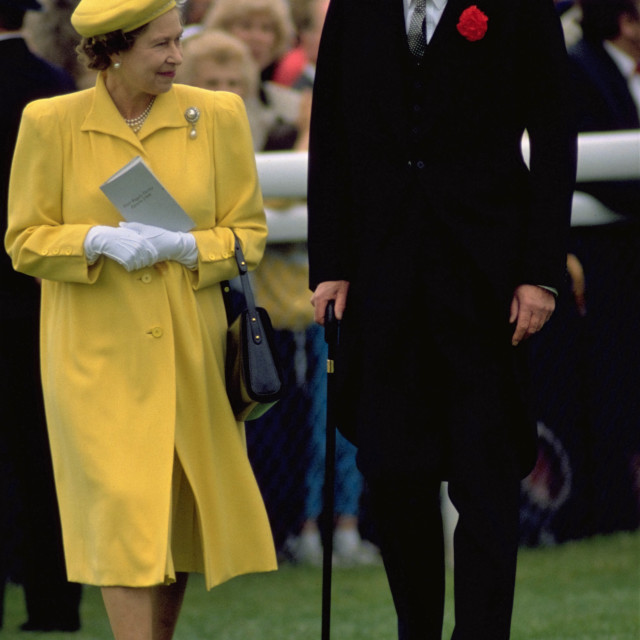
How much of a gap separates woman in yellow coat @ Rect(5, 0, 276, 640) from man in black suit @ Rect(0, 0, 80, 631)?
0.92 m

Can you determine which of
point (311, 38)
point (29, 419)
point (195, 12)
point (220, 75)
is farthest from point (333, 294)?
point (195, 12)

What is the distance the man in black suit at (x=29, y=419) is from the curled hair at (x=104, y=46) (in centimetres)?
95

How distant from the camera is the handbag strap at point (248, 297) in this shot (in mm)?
3965

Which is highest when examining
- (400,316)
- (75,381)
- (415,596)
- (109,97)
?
(109,97)

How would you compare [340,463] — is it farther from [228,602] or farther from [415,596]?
[415,596]

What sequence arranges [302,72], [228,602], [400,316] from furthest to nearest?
1. [302,72]
2. [228,602]
3. [400,316]

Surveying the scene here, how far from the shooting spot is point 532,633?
4.92 m

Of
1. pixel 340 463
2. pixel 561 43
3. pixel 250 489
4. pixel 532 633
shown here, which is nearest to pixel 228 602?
pixel 340 463

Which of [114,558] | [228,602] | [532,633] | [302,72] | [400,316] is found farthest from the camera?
[302,72]

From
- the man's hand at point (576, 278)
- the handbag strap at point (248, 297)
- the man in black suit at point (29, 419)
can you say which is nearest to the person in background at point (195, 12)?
the man in black suit at point (29, 419)

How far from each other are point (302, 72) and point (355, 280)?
112 inches

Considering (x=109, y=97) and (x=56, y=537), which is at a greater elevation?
(x=109, y=97)

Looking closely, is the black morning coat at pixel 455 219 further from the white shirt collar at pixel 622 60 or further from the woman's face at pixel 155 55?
the white shirt collar at pixel 622 60

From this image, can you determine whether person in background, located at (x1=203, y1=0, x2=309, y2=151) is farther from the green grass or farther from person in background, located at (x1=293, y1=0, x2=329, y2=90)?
the green grass
